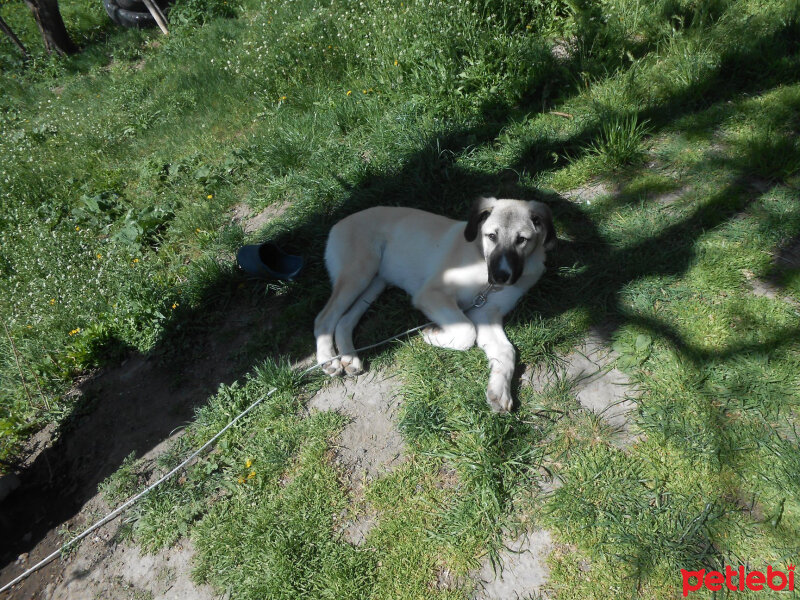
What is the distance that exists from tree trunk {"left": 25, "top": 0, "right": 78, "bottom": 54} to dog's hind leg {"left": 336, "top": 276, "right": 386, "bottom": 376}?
35.2 feet

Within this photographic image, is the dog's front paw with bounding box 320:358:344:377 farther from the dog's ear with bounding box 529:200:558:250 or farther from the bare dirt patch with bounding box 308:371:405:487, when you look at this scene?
the dog's ear with bounding box 529:200:558:250

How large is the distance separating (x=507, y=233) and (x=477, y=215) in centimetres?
27

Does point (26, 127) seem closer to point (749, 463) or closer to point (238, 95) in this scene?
point (238, 95)

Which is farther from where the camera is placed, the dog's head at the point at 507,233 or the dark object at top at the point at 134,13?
the dark object at top at the point at 134,13

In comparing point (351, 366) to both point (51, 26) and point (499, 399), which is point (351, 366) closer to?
point (499, 399)

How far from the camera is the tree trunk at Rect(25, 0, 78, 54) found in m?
9.78

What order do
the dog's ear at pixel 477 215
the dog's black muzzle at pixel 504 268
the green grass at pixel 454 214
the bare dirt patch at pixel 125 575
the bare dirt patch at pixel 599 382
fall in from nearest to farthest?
1. the green grass at pixel 454 214
2. the bare dirt patch at pixel 125 575
3. the bare dirt patch at pixel 599 382
4. the dog's black muzzle at pixel 504 268
5. the dog's ear at pixel 477 215

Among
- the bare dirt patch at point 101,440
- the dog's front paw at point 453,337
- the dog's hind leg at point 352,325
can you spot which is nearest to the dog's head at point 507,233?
the dog's front paw at point 453,337

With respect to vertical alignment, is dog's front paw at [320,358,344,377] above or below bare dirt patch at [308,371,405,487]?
above

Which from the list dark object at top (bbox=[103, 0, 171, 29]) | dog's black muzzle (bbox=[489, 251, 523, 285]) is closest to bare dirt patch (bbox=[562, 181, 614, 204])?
dog's black muzzle (bbox=[489, 251, 523, 285])

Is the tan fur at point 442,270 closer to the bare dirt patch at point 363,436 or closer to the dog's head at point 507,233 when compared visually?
the dog's head at point 507,233

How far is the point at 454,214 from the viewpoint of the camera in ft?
14.7

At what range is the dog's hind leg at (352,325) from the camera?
328 cm

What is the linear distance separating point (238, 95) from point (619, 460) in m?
6.44
